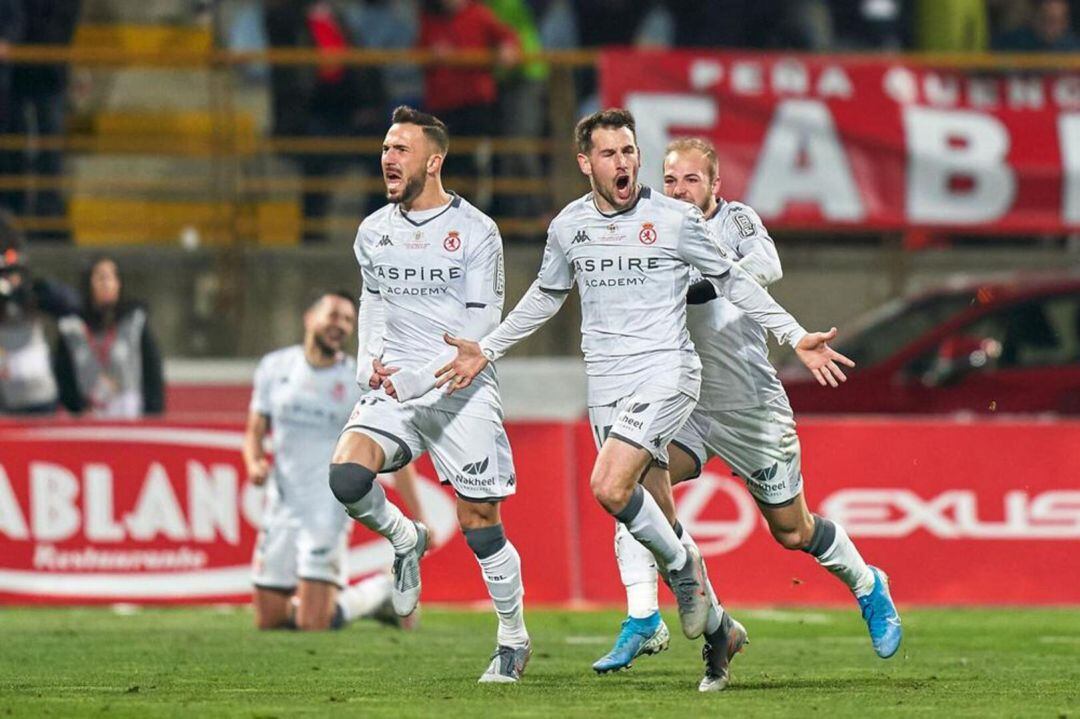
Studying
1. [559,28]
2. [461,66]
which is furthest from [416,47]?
[559,28]

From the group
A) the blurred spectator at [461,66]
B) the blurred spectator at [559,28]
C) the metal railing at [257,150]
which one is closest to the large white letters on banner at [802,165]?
the metal railing at [257,150]

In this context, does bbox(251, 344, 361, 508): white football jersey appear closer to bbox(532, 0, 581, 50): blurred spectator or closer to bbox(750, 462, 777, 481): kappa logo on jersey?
bbox(750, 462, 777, 481): kappa logo on jersey

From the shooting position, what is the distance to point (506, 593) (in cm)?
1042

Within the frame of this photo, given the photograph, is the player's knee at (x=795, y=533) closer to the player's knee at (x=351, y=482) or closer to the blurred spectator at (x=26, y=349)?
the player's knee at (x=351, y=482)

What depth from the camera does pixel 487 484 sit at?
10406 millimetres

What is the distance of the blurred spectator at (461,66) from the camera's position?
2008 cm

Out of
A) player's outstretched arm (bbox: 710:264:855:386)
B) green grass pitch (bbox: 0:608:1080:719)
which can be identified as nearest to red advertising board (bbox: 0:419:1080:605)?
green grass pitch (bbox: 0:608:1080:719)

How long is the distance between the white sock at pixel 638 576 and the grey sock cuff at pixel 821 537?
0.76m

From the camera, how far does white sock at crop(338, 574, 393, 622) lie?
1415 cm

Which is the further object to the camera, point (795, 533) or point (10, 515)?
point (10, 515)

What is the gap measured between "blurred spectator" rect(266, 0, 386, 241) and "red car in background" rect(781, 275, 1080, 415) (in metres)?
4.37

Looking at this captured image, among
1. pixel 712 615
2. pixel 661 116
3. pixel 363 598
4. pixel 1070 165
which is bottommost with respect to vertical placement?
pixel 363 598

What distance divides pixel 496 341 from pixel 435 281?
41cm

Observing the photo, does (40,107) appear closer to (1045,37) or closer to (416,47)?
(416,47)
